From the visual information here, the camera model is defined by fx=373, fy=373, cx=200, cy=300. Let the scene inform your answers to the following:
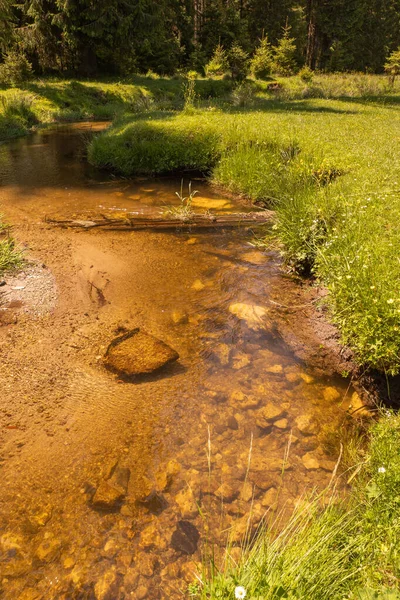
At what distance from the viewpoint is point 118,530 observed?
259 centimetres

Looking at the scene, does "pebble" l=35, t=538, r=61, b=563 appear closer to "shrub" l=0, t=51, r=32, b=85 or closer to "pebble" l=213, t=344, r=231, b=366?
"pebble" l=213, t=344, r=231, b=366

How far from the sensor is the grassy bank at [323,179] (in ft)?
12.0

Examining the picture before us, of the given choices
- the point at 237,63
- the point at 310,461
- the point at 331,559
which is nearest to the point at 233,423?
the point at 310,461

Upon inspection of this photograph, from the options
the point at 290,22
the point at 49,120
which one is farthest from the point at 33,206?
the point at 290,22

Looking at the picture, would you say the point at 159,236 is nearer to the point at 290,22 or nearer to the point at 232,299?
the point at 232,299

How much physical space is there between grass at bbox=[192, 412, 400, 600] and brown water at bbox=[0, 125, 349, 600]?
481 mm

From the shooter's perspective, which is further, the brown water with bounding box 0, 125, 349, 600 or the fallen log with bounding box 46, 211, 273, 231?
the fallen log with bounding box 46, 211, 273, 231

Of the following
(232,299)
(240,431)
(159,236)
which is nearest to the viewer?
(240,431)

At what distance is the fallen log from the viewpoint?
7.47 meters

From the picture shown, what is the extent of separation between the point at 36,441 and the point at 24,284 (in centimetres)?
277

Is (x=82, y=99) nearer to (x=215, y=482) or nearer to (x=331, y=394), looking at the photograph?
(x=331, y=394)

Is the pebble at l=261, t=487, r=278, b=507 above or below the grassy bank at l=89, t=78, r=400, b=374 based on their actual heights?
below

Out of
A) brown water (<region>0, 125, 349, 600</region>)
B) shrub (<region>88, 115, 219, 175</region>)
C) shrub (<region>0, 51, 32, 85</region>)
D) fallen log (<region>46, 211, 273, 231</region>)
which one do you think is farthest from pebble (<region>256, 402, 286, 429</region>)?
shrub (<region>0, 51, 32, 85</region>)

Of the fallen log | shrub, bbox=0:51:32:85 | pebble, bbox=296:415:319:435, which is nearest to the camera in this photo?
pebble, bbox=296:415:319:435
